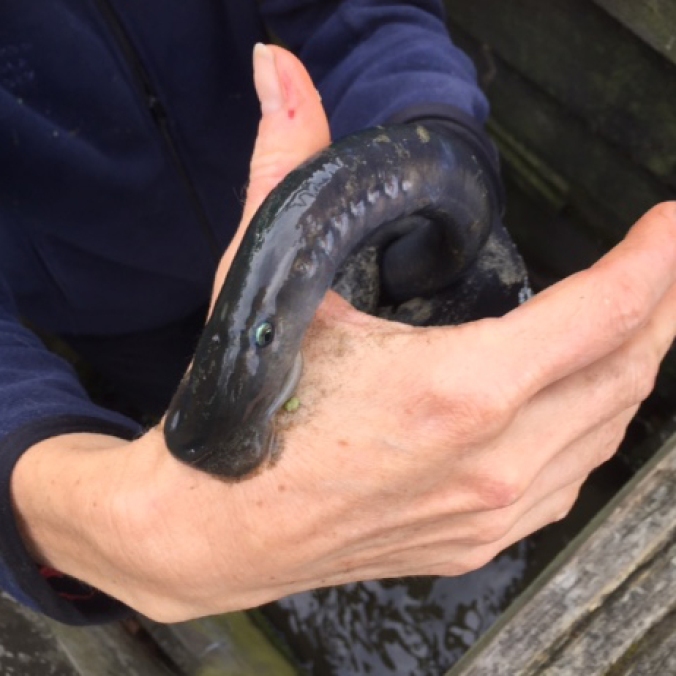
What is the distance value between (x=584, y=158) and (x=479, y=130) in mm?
1473

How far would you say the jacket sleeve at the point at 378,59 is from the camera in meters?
1.35

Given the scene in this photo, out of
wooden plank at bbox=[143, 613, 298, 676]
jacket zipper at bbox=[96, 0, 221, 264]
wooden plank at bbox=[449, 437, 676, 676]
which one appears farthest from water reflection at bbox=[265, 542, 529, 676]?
jacket zipper at bbox=[96, 0, 221, 264]

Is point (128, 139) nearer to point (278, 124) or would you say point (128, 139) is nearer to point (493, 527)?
point (278, 124)

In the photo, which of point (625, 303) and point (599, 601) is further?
point (599, 601)

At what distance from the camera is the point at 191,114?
5.61ft

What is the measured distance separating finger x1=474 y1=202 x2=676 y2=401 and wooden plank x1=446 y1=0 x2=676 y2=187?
1.46 metres

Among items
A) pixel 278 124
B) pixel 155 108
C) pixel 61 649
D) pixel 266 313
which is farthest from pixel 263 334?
pixel 61 649

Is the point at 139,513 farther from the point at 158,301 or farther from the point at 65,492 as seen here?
the point at 158,301

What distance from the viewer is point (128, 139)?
164 cm

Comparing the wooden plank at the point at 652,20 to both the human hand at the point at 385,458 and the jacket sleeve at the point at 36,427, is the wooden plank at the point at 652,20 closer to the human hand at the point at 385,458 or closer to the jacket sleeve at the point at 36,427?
the human hand at the point at 385,458

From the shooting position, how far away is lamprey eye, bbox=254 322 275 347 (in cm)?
90

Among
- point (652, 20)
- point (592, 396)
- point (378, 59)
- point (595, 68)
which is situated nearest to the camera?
point (592, 396)

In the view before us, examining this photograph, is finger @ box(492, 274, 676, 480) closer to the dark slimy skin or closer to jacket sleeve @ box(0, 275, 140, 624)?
the dark slimy skin

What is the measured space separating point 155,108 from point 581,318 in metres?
1.14
